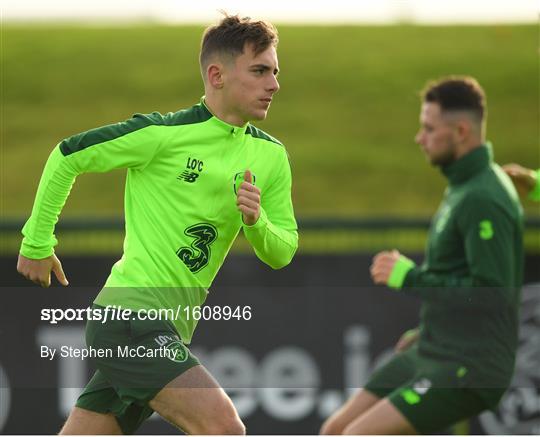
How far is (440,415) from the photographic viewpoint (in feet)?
19.2

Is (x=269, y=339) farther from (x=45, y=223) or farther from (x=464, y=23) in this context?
(x=464, y=23)

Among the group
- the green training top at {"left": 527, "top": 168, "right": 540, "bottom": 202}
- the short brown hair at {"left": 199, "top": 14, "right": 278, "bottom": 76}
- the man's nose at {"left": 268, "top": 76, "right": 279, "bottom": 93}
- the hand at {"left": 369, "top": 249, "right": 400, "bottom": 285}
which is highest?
the short brown hair at {"left": 199, "top": 14, "right": 278, "bottom": 76}

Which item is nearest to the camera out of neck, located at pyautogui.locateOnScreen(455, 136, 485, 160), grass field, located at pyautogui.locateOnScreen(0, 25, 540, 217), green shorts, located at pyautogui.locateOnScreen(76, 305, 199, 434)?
green shorts, located at pyautogui.locateOnScreen(76, 305, 199, 434)

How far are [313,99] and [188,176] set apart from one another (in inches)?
310

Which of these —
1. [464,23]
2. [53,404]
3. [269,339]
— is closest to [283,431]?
[269,339]

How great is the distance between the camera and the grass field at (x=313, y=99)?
39.1 feet

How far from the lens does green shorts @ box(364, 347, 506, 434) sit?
229 inches

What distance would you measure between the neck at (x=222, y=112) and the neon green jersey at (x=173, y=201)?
0.07 feet

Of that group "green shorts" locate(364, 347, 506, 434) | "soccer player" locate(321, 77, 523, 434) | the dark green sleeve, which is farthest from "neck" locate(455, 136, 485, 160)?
"green shorts" locate(364, 347, 506, 434)

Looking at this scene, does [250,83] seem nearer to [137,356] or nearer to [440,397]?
[137,356]

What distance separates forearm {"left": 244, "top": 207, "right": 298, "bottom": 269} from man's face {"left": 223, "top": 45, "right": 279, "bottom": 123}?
0.43 metres

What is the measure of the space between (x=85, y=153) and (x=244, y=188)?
679mm

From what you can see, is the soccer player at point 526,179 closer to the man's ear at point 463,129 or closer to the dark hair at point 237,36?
the man's ear at point 463,129

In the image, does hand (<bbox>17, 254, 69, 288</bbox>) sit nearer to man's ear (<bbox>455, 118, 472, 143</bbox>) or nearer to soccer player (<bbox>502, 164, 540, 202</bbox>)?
man's ear (<bbox>455, 118, 472, 143</bbox>)
